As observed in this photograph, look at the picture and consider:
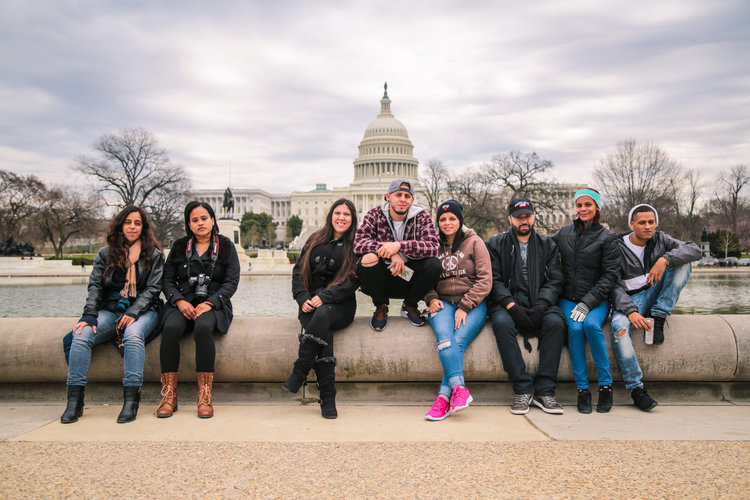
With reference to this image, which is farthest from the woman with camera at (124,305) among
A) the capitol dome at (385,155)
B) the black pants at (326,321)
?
the capitol dome at (385,155)

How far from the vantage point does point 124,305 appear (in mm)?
4426

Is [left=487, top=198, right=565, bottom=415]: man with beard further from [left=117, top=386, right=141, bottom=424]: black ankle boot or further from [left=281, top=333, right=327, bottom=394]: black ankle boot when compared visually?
[left=117, top=386, right=141, bottom=424]: black ankle boot

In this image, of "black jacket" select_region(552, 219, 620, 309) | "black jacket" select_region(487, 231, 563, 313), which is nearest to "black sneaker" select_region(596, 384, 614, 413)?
"black jacket" select_region(552, 219, 620, 309)

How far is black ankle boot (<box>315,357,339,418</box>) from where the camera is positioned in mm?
3998

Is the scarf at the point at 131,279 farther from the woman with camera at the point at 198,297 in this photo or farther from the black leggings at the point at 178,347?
the black leggings at the point at 178,347

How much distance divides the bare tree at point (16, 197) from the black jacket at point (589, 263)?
49580mm

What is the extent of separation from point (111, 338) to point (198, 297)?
2.40 feet

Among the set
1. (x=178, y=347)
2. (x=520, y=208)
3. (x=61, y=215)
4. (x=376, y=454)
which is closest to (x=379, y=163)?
(x=61, y=215)

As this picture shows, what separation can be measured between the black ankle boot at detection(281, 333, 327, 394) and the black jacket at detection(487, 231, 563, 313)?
1521mm

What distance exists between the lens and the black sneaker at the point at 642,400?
13.4 ft

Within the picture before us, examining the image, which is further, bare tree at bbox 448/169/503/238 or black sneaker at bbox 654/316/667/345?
bare tree at bbox 448/169/503/238

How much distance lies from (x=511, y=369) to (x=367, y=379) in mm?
1132

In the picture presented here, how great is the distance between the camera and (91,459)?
3023 mm

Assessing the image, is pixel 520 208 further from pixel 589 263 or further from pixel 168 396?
pixel 168 396
